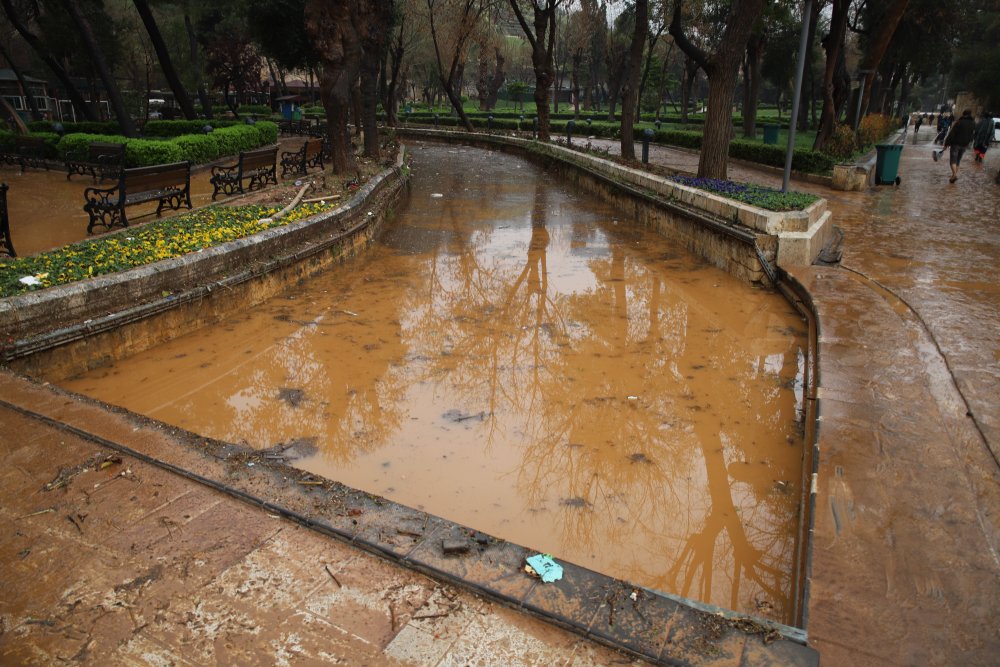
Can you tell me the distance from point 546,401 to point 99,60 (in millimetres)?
17731

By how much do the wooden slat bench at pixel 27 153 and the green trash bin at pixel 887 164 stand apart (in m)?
19.6

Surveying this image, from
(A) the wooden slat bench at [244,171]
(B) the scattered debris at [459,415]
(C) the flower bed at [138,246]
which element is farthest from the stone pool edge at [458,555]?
(A) the wooden slat bench at [244,171]

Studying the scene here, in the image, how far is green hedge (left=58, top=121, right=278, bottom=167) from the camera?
1424cm

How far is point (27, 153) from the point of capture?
15.5 metres

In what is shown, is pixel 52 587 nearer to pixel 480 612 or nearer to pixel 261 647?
pixel 261 647

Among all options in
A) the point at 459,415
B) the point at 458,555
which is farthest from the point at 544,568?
the point at 459,415

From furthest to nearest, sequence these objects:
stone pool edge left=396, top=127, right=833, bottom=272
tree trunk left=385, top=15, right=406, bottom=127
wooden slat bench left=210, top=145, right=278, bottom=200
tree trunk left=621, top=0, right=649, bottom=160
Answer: tree trunk left=385, top=15, right=406, bottom=127
tree trunk left=621, top=0, right=649, bottom=160
wooden slat bench left=210, top=145, right=278, bottom=200
stone pool edge left=396, top=127, right=833, bottom=272

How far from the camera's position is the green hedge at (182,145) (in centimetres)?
1424

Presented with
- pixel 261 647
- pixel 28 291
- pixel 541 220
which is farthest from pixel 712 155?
pixel 261 647

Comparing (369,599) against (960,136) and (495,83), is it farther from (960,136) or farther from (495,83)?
(495,83)

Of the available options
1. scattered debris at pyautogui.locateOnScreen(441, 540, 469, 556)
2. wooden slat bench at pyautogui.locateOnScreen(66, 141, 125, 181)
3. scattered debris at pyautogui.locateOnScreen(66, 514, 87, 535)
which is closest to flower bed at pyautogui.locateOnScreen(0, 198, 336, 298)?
scattered debris at pyautogui.locateOnScreen(66, 514, 87, 535)

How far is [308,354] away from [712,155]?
30.7 ft

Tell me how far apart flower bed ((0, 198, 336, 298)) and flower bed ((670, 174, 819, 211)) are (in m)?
6.58

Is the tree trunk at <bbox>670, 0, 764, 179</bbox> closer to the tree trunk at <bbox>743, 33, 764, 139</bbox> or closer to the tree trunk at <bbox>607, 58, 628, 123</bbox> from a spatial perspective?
the tree trunk at <bbox>743, 33, 764, 139</bbox>
